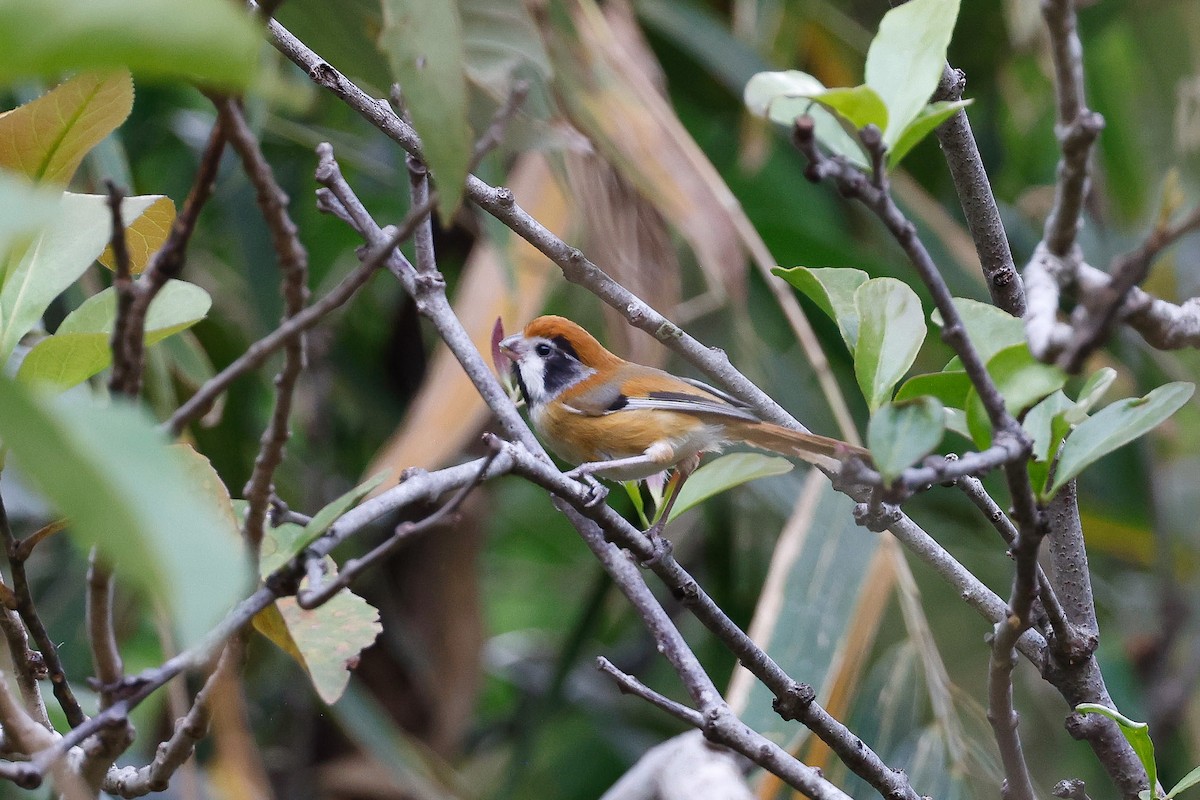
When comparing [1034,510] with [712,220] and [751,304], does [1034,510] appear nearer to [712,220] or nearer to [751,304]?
[712,220]

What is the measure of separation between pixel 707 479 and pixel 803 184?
358 centimetres

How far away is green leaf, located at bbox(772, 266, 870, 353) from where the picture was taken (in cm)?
125

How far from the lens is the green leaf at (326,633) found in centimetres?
117

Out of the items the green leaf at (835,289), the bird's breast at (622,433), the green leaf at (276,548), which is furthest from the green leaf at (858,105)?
the bird's breast at (622,433)

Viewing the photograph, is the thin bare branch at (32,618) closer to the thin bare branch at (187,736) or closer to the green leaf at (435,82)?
the thin bare branch at (187,736)

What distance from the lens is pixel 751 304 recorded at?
4.14 meters

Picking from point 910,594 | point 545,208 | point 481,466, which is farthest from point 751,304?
point 481,466

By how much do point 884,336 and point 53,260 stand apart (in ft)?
2.99

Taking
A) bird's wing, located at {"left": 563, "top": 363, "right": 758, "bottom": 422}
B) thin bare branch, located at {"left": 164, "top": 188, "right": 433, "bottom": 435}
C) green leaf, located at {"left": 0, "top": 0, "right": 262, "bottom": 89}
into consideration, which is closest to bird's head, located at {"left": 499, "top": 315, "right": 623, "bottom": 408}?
bird's wing, located at {"left": 563, "top": 363, "right": 758, "bottom": 422}

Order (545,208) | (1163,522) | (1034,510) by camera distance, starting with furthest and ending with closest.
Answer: (1163,522)
(545,208)
(1034,510)

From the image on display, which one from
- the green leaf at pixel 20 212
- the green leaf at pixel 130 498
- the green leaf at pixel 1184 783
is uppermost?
the green leaf at pixel 20 212

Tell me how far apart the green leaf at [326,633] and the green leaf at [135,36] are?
0.69 meters

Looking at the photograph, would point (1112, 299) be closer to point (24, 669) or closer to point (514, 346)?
point (24, 669)

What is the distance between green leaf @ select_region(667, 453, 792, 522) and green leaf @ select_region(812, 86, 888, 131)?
0.37 metres
